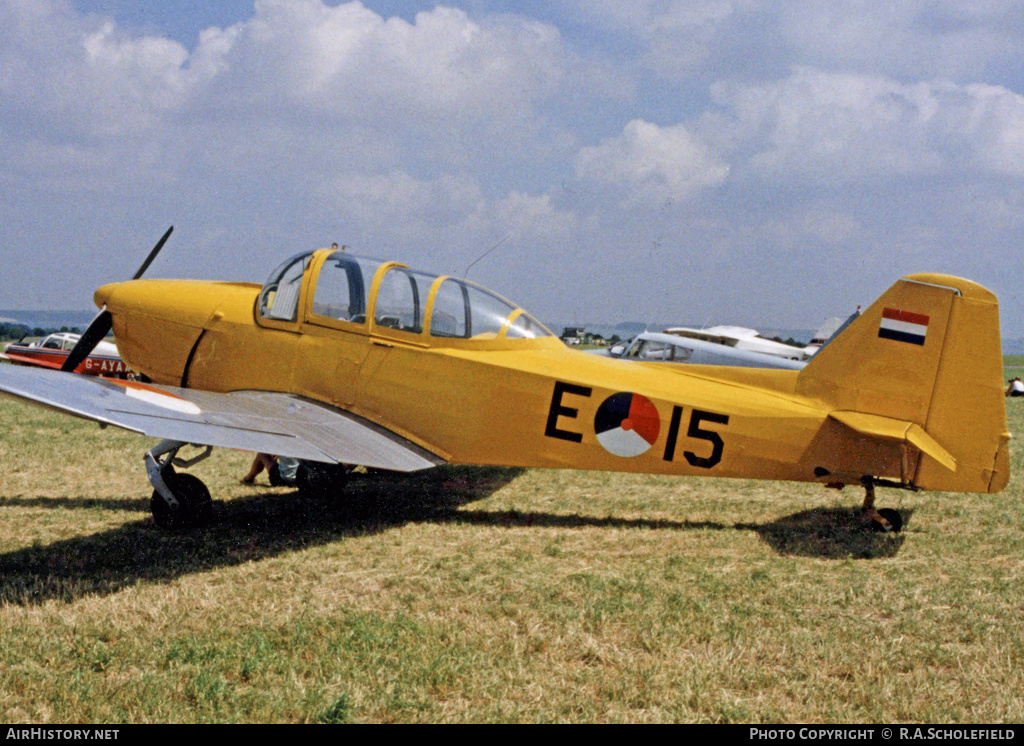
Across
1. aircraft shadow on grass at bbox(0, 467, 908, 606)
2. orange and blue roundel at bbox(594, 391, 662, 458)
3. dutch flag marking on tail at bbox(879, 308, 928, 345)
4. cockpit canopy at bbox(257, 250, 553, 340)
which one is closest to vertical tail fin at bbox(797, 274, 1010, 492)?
dutch flag marking on tail at bbox(879, 308, 928, 345)

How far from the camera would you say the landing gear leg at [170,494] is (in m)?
6.25

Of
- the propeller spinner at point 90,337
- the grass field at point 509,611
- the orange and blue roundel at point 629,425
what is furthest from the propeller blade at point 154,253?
the orange and blue roundel at point 629,425

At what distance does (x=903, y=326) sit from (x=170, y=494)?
576cm

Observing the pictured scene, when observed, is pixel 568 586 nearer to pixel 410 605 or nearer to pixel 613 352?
pixel 410 605

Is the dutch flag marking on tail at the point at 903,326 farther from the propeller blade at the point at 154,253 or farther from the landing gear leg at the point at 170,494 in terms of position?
the propeller blade at the point at 154,253

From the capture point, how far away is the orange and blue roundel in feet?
20.6

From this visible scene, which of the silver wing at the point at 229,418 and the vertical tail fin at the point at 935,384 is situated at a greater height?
the vertical tail fin at the point at 935,384

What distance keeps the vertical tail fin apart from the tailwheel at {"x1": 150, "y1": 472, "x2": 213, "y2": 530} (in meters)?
5.01

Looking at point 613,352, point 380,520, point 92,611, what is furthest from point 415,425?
point 613,352

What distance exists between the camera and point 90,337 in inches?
335

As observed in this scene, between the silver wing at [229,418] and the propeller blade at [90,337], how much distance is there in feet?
6.54

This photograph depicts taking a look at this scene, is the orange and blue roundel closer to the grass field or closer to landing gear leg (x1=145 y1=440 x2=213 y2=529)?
the grass field

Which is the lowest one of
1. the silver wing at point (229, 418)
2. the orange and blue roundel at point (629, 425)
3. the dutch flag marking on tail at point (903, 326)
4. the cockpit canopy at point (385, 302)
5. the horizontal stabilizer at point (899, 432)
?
the silver wing at point (229, 418)
